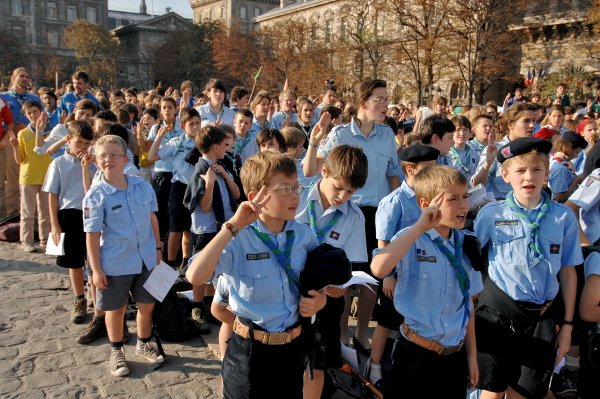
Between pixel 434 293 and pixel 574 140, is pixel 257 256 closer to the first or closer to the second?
pixel 434 293

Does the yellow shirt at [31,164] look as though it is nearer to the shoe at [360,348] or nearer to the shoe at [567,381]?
the shoe at [360,348]

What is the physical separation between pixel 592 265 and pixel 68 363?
13.9 feet

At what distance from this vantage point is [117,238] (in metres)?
4.32

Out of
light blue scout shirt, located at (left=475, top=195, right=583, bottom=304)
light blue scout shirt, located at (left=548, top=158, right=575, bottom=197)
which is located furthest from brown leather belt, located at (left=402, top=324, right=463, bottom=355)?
light blue scout shirt, located at (left=548, top=158, right=575, bottom=197)

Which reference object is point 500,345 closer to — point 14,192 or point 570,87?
point 14,192

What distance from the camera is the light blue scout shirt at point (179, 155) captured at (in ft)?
21.4

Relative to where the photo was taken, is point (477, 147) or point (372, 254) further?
point (477, 147)

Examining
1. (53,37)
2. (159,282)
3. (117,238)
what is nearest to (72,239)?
(117,238)

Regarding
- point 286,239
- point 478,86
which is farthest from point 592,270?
point 478,86

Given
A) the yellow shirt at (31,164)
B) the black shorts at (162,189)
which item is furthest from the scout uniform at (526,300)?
the yellow shirt at (31,164)

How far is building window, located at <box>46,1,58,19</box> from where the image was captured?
97562 millimetres

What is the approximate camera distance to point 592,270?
357 cm

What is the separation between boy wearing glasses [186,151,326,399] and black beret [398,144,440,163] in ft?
5.36

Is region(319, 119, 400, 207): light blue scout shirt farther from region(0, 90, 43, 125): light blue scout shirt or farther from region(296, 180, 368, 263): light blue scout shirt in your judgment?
region(0, 90, 43, 125): light blue scout shirt
